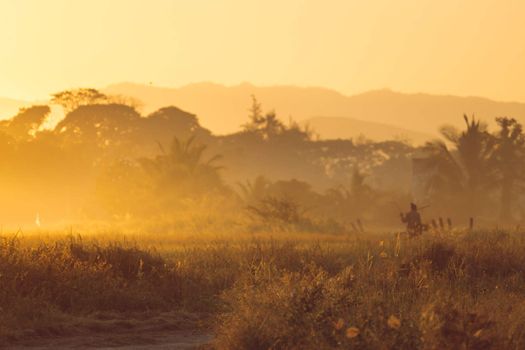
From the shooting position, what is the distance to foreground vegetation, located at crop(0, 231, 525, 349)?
891 centimetres

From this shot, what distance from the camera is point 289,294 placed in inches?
400

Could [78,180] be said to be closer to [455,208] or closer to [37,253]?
[455,208]

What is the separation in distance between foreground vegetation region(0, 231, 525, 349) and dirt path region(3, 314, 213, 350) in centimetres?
21

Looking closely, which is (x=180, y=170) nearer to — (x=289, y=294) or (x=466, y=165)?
(x=466, y=165)

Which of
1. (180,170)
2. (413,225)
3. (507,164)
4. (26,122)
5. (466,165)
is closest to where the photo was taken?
(413,225)

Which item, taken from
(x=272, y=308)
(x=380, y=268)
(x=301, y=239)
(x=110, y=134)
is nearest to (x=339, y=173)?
(x=110, y=134)

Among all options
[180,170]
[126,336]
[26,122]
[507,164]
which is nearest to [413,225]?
[126,336]

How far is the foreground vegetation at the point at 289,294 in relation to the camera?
29.2 ft

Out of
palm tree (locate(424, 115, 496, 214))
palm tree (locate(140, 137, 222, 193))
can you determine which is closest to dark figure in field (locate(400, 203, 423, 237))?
palm tree (locate(140, 137, 222, 193))

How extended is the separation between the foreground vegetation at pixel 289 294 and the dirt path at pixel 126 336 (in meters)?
0.21

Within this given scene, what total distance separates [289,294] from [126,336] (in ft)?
8.92

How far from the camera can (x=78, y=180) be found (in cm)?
7162

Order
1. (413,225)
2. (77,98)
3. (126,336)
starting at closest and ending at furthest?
(126,336) < (413,225) < (77,98)

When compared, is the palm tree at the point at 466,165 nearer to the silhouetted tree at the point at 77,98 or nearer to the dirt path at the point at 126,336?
the silhouetted tree at the point at 77,98
